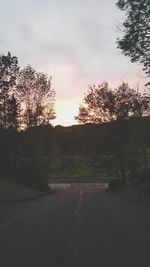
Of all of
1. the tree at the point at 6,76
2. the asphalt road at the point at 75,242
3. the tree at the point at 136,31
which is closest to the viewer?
the asphalt road at the point at 75,242

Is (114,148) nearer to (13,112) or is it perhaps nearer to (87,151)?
(87,151)

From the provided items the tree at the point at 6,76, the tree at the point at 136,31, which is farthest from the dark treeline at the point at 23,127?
the tree at the point at 136,31

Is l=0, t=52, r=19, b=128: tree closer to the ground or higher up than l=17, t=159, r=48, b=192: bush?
higher up

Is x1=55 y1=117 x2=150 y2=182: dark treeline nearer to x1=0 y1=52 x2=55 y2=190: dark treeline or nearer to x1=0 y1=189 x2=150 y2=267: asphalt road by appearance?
x1=0 y1=52 x2=55 y2=190: dark treeline

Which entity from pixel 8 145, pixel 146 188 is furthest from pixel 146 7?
pixel 8 145

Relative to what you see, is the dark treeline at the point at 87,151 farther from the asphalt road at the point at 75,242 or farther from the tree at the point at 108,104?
the asphalt road at the point at 75,242

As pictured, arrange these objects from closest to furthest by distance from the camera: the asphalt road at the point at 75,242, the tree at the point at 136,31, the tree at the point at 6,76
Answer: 1. the asphalt road at the point at 75,242
2. the tree at the point at 136,31
3. the tree at the point at 6,76

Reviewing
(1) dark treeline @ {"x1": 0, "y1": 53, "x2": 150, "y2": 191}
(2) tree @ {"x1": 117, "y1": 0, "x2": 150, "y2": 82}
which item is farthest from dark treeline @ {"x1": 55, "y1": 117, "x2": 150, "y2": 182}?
(2) tree @ {"x1": 117, "y1": 0, "x2": 150, "y2": 82}

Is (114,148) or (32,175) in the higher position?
(114,148)

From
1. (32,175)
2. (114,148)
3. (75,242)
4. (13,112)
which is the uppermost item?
(13,112)

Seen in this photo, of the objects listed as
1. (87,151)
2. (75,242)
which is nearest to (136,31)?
(75,242)

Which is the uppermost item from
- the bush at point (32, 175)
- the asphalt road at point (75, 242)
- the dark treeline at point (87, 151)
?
the dark treeline at point (87, 151)

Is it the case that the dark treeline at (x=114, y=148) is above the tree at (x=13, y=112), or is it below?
below

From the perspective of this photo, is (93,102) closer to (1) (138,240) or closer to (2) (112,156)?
(2) (112,156)
